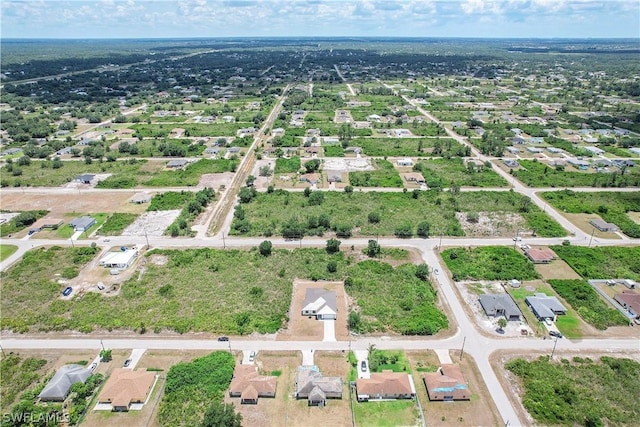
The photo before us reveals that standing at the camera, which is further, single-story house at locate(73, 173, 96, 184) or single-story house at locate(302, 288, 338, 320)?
single-story house at locate(73, 173, 96, 184)

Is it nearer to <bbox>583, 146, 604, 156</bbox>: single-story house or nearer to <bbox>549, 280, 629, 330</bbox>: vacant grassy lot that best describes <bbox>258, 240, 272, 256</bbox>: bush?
<bbox>549, 280, 629, 330</bbox>: vacant grassy lot

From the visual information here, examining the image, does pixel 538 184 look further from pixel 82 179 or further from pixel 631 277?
pixel 82 179

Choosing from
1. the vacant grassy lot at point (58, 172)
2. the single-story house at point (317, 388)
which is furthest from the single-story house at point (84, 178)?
the single-story house at point (317, 388)

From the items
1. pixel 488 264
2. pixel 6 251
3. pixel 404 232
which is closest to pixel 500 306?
pixel 488 264

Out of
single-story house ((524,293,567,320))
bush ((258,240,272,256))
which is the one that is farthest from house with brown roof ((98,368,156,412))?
single-story house ((524,293,567,320))

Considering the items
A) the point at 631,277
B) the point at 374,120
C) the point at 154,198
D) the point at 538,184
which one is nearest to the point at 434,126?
the point at 374,120

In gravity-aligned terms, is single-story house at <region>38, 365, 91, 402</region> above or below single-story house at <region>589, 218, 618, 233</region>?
below
